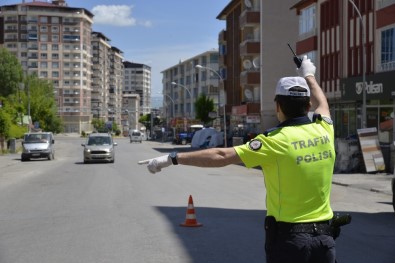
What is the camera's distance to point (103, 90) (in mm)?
184375

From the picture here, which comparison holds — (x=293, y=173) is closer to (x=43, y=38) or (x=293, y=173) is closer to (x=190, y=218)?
(x=190, y=218)

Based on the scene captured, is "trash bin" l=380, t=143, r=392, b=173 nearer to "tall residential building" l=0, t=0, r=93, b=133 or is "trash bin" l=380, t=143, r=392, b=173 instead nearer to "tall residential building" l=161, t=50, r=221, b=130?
"tall residential building" l=161, t=50, r=221, b=130

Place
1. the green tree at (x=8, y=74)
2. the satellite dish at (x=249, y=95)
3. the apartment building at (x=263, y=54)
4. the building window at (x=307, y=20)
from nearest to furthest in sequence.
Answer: the building window at (x=307, y=20)
the apartment building at (x=263, y=54)
the satellite dish at (x=249, y=95)
the green tree at (x=8, y=74)

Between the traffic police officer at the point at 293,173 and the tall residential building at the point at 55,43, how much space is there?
155m

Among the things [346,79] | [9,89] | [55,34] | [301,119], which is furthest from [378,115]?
[55,34]

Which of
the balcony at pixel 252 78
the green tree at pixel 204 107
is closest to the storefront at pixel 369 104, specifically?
the balcony at pixel 252 78

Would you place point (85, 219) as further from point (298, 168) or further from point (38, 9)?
point (38, 9)

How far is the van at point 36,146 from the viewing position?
40.4 metres

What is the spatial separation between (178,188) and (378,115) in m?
20.5

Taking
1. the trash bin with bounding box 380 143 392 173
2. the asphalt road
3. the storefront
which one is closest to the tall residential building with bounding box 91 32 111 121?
the storefront

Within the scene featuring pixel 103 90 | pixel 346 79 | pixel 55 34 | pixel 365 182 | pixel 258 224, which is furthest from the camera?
pixel 103 90

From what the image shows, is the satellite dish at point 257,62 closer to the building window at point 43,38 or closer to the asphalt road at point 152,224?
the asphalt road at point 152,224

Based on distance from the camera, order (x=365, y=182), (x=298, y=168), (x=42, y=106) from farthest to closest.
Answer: (x=42, y=106)
(x=365, y=182)
(x=298, y=168)

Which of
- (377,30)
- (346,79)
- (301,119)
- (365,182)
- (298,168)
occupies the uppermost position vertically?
(377,30)
